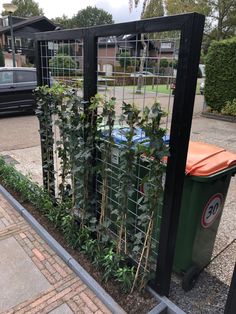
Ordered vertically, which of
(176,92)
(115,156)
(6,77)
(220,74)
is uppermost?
(176,92)

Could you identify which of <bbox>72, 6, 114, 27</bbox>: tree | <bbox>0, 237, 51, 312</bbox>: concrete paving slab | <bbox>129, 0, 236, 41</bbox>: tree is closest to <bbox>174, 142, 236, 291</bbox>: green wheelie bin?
<bbox>0, 237, 51, 312</bbox>: concrete paving slab

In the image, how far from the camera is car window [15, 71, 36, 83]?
319 inches

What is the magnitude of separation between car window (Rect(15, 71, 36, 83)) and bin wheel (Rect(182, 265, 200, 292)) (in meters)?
7.59

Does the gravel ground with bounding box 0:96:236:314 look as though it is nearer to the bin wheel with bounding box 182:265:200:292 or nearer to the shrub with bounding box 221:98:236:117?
the bin wheel with bounding box 182:265:200:292

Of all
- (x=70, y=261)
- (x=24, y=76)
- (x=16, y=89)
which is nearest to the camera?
(x=70, y=261)

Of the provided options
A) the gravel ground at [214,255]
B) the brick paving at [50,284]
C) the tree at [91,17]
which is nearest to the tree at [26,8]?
the tree at [91,17]

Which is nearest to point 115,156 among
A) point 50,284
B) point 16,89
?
point 50,284

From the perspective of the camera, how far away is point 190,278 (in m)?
2.07

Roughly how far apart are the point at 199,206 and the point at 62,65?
5.64 feet

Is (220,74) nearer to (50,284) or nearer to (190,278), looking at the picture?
(190,278)

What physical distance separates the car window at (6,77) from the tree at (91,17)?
57479 millimetres

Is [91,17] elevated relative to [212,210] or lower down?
elevated

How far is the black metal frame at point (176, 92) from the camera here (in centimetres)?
144

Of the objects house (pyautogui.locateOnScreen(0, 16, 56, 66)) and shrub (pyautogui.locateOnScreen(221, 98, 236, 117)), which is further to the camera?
house (pyautogui.locateOnScreen(0, 16, 56, 66))
